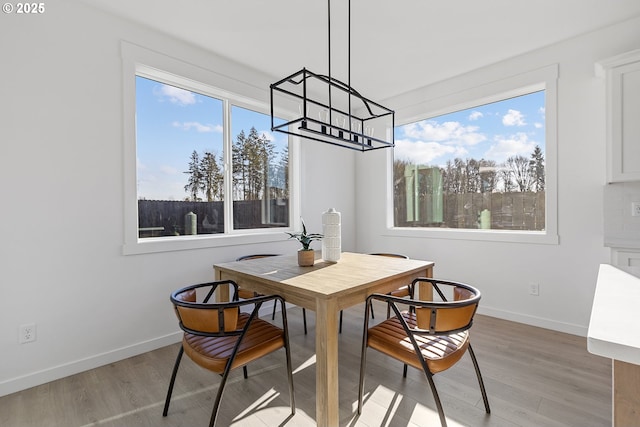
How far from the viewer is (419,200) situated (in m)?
4.06

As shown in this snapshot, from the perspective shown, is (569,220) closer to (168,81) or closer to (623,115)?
(623,115)

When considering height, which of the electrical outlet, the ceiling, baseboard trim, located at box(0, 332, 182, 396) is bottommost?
baseboard trim, located at box(0, 332, 182, 396)

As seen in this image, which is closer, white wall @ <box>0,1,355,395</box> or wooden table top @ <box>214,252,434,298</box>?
wooden table top @ <box>214,252,434,298</box>

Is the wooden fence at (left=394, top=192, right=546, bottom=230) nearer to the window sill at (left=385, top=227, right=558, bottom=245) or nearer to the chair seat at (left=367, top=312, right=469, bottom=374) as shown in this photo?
the window sill at (left=385, top=227, right=558, bottom=245)

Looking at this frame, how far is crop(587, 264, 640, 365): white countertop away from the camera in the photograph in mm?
648

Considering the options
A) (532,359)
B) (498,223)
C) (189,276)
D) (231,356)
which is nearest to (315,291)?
(231,356)

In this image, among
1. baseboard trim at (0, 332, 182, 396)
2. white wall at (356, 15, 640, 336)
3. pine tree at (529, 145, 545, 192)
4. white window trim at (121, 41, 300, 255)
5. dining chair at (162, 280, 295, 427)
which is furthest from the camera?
pine tree at (529, 145, 545, 192)

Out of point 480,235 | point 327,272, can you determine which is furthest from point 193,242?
point 480,235

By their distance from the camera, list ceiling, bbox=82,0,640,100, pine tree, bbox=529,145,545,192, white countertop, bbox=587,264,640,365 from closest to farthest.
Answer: white countertop, bbox=587,264,640,365, ceiling, bbox=82,0,640,100, pine tree, bbox=529,145,545,192

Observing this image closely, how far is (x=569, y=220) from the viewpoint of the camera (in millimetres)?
2795

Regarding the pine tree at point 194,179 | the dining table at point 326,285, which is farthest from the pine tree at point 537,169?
the pine tree at point 194,179

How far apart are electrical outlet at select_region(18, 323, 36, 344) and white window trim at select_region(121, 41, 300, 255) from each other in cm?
70

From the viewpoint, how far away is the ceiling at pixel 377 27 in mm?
2283

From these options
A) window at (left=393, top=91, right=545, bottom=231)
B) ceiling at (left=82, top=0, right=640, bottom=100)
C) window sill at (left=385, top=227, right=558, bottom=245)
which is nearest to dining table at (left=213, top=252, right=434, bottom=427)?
window sill at (left=385, top=227, right=558, bottom=245)
